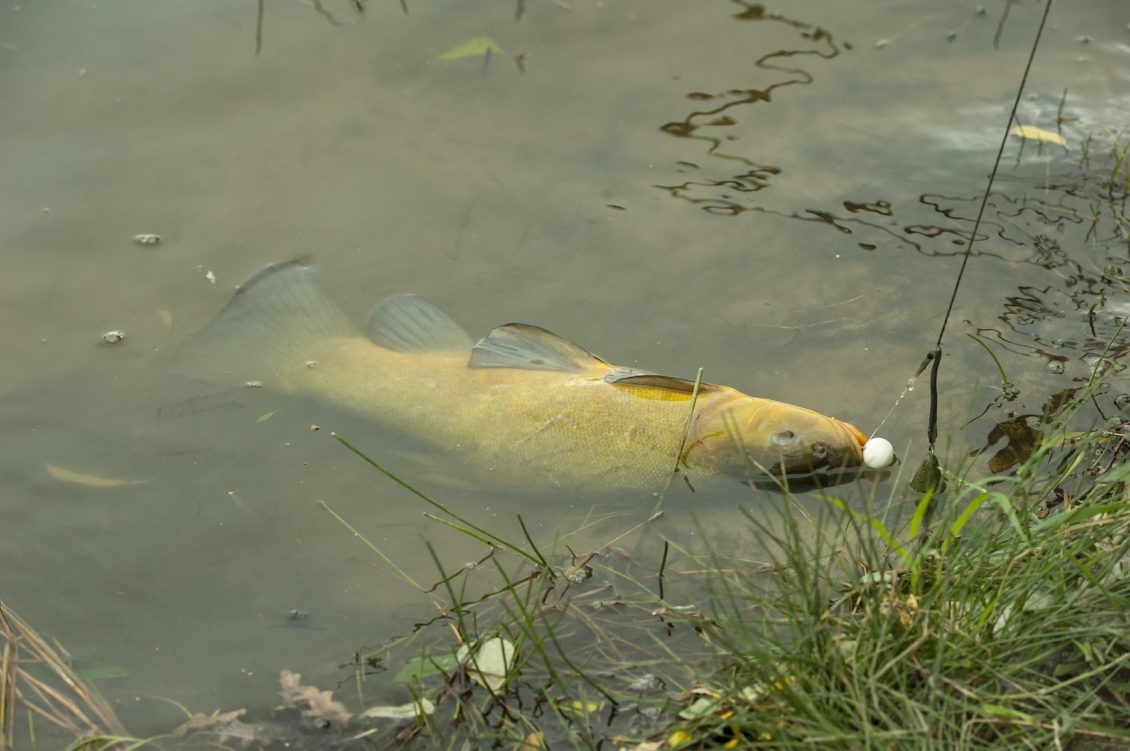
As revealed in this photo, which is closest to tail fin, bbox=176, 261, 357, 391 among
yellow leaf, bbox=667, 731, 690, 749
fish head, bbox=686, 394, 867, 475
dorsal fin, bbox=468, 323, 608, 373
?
dorsal fin, bbox=468, 323, 608, 373

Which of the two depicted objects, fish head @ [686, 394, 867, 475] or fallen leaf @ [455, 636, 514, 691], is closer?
fallen leaf @ [455, 636, 514, 691]

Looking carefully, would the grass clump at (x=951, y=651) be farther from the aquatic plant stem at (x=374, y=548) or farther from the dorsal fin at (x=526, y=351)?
the dorsal fin at (x=526, y=351)

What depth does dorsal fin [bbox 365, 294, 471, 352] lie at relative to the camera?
4.43 m

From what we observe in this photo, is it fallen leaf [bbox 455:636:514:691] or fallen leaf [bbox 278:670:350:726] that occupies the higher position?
fallen leaf [bbox 455:636:514:691]

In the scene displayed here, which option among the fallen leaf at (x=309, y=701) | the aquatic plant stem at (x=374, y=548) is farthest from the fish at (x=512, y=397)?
the fallen leaf at (x=309, y=701)

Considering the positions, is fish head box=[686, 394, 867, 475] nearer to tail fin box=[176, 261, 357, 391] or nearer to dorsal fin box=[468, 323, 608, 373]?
dorsal fin box=[468, 323, 608, 373]

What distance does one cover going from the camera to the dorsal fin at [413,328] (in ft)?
14.5

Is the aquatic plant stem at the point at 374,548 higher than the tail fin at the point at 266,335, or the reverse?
the tail fin at the point at 266,335

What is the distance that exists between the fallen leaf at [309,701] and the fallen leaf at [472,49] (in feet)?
11.8

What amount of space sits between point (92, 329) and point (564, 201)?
2132mm

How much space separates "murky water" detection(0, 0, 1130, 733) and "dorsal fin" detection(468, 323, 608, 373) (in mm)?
352

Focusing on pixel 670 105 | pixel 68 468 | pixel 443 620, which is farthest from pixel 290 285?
pixel 670 105

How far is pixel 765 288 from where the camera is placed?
4777 mm

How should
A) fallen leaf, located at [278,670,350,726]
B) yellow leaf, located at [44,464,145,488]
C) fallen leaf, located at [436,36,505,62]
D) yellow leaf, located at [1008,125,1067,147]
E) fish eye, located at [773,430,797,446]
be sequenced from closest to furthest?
fallen leaf, located at [278,670,350,726], fish eye, located at [773,430,797,446], yellow leaf, located at [44,464,145,488], yellow leaf, located at [1008,125,1067,147], fallen leaf, located at [436,36,505,62]
